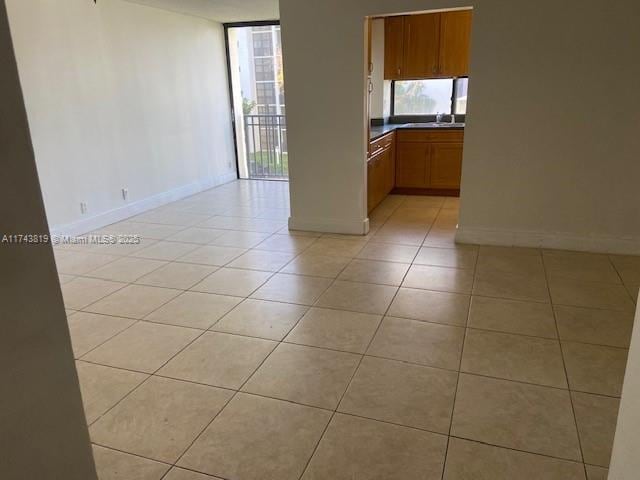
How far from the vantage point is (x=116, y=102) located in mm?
5051

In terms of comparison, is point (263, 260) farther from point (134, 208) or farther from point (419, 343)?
point (134, 208)

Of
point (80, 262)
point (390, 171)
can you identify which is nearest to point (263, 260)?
point (80, 262)

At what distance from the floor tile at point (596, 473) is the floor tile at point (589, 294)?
1453 mm

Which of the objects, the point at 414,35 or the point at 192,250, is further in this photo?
the point at 414,35

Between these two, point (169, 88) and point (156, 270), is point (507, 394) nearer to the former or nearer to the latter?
point (156, 270)

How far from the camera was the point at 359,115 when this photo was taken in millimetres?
4133

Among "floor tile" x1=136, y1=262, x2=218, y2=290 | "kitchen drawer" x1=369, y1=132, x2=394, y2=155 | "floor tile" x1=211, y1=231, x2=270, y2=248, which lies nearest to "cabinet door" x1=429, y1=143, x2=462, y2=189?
"kitchen drawer" x1=369, y1=132, x2=394, y2=155

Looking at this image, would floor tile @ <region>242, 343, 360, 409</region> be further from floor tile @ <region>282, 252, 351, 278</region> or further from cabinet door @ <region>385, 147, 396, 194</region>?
cabinet door @ <region>385, 147, 396, 194</region>

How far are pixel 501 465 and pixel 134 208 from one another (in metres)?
4.86

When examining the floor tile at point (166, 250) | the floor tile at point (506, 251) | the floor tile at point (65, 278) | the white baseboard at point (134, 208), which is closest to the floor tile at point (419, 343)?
the floor tile at point (506, 251)

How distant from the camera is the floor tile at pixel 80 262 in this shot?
3711 millimetres

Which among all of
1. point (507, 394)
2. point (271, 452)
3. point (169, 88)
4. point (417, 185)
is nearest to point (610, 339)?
point (507, 394)

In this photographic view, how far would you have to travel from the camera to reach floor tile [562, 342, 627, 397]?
2086mm

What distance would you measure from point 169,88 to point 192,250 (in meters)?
2.76
